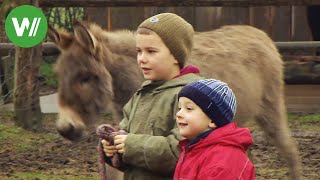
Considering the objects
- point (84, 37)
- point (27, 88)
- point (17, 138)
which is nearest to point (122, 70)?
point (84, 37)

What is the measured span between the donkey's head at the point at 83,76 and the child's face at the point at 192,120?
2.80 m

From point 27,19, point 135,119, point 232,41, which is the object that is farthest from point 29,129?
point 135,119

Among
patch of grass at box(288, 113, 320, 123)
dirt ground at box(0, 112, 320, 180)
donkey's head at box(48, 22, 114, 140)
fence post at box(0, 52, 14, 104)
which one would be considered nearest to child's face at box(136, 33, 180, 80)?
donkey's head at box(48, 22, 114, 140)

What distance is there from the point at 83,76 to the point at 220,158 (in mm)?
3159

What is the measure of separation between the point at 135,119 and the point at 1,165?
4.64 metres

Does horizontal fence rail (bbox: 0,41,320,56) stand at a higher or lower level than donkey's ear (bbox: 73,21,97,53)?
lower

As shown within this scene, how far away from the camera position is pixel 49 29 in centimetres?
661

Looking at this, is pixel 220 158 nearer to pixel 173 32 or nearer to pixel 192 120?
pixel 192 120

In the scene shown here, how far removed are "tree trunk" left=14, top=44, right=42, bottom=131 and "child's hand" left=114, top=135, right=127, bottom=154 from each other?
607cm

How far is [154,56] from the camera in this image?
4020 millimetres

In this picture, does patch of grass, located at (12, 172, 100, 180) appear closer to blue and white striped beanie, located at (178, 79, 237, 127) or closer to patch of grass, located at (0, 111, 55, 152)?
patch of grass, located at (0, 111, 55, 152)

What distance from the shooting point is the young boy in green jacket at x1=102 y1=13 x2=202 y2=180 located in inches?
157

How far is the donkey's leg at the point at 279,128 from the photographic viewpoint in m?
7.89

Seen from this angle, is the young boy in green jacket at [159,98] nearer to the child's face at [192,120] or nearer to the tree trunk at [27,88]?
the child's face at [192,120]
